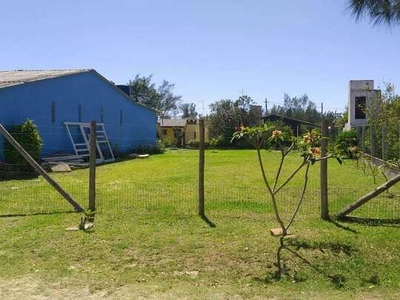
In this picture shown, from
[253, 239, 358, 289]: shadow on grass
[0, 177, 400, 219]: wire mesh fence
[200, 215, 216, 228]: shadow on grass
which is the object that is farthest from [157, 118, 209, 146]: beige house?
[253, 239, 358, 289]: shadow on grass

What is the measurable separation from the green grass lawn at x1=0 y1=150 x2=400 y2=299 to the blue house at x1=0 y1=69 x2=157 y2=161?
10.3 metres

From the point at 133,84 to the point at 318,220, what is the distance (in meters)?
63.7

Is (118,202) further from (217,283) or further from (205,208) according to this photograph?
(217,283)

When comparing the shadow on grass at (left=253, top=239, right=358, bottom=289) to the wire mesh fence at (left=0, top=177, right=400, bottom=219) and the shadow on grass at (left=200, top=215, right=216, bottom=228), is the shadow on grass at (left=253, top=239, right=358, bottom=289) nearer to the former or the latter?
the shadow on grass at (left=200, top=215, right=216, bottom=228)

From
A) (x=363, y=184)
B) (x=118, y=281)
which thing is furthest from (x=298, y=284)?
(x=363, y=184)

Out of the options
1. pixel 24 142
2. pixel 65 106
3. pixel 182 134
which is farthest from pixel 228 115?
pixel 24 142

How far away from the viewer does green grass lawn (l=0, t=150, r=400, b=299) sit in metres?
4.33

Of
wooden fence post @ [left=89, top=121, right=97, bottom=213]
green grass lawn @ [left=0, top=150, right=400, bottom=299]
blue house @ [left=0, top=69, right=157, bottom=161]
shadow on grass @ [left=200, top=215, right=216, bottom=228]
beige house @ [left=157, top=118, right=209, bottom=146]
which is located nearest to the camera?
green grass lawn @ [left=0, top=150, right=400, bottom=299]

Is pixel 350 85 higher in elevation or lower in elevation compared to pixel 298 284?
higher

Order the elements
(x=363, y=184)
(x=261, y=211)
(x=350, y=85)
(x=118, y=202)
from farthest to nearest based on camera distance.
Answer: (x=350, y=85) < (x=363, y=184) < (x=118, y=202) < (x=261, y=211)

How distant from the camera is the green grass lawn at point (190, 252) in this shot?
4.33 metres

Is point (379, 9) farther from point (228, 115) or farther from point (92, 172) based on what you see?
point (228, 115)

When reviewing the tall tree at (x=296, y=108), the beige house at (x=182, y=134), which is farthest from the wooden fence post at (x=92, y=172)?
the tall tree at (x=296, y=108)

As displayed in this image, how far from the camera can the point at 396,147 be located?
1398 cm
